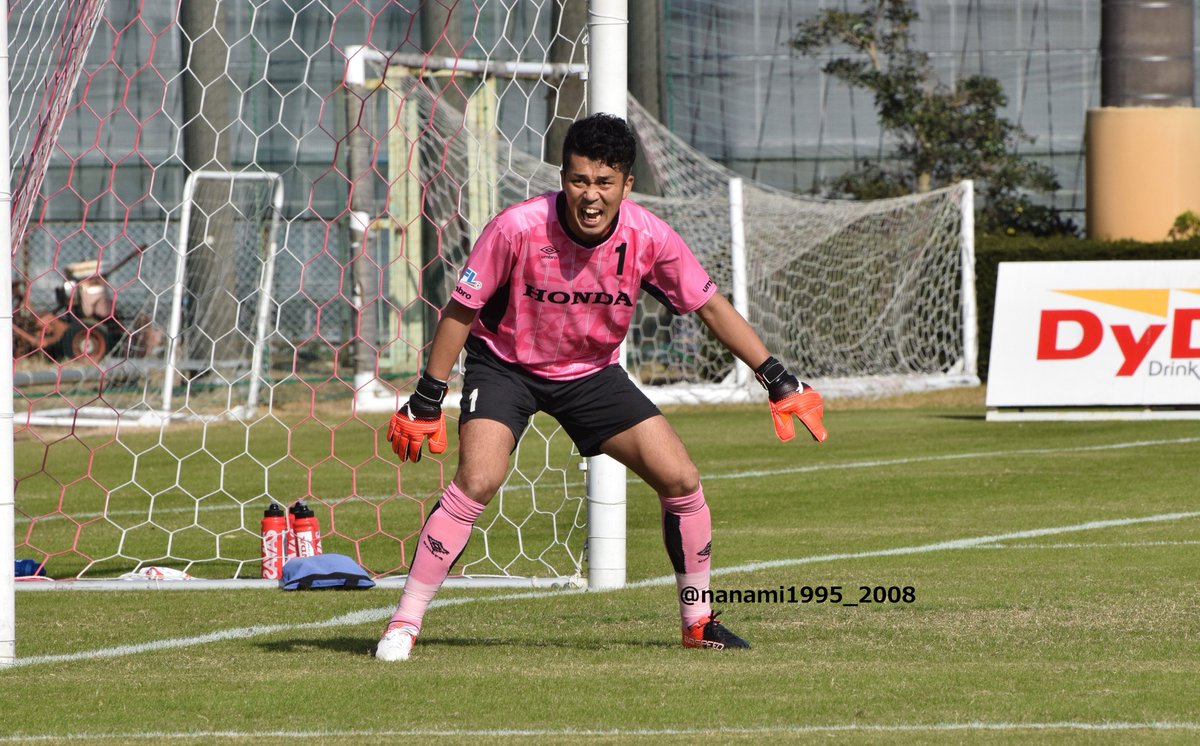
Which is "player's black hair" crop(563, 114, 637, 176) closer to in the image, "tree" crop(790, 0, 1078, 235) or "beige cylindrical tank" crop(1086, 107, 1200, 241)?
"beige cylindrical tank" crop(1086, 107, 1200, 241)

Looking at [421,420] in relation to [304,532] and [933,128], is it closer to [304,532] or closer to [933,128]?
[304,532]

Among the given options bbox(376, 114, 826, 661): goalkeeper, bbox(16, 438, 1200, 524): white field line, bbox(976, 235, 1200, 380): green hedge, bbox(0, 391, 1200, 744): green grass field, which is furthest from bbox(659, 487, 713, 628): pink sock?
bbox(976, 235, 1200, 380): green hedge

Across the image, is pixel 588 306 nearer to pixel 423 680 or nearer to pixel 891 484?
pixel 423 680

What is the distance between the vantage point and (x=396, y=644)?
6098 millimetres

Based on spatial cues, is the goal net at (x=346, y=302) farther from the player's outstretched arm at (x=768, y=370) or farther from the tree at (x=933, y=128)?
the tree at (x=933, y=128)

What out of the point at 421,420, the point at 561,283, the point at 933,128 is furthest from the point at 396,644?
the point at 933,128

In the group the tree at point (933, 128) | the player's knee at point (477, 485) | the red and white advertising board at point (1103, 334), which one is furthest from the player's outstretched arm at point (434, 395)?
the tree at point (933, 128)

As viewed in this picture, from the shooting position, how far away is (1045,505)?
37.3 ft

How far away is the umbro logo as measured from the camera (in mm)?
6180

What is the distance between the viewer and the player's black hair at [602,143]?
585 centimetres

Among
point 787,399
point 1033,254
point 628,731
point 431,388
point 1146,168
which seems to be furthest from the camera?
point 1146,168

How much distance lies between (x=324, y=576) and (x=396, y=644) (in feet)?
7.80

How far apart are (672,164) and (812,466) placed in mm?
11445

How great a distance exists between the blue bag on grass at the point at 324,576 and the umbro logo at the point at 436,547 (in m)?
2.31
